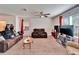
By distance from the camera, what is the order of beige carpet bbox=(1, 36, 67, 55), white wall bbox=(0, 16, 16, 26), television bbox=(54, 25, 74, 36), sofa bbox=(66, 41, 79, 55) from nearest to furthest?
1. sofa bbox=(66, 41, 79, 55)
2. white wall bbox=(0, 16, 16, 26)
3. beige carpet bbox=(1, 36, 67, 55)
4. television bbox=(54, 25, 74, 36)

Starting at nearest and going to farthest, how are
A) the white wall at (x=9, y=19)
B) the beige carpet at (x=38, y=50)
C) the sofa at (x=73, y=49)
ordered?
the sofa at (x=73, y=49) < the white wall at (x=9, y=19) < the beige carpet at (x=38, y=50)

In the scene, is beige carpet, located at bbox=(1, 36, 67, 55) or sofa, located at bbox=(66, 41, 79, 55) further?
beige carpet, located at bbox=(1, 36, 67, 55)

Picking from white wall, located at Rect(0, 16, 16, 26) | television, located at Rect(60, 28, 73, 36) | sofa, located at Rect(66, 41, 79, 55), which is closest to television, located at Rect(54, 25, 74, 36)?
television, located at Rect(60, 28, 73, 36)

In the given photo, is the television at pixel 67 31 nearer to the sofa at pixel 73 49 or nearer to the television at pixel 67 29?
the television at pixel 67 29

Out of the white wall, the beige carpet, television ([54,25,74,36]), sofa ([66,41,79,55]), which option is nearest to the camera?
sofa ([66,41,79,55])

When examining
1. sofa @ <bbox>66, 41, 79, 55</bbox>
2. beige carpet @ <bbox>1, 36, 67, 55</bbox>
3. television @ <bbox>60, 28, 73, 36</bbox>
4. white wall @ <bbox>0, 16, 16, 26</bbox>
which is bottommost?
beige carpet @ <bbox>1, 36, 67, 55</bbox>

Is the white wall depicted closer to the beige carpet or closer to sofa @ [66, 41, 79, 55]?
the beige carpet

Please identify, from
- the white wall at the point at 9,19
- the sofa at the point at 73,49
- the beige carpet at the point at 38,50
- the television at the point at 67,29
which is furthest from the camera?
the television at the point at 67,29

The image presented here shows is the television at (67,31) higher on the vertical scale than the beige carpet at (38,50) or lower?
higher

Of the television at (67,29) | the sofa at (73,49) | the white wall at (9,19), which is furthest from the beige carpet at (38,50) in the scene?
the white wall at (9,19)

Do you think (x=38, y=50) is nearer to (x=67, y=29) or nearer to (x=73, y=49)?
(x=67, y=29)

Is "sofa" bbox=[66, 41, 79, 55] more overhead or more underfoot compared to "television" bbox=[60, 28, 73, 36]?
more underfoot
